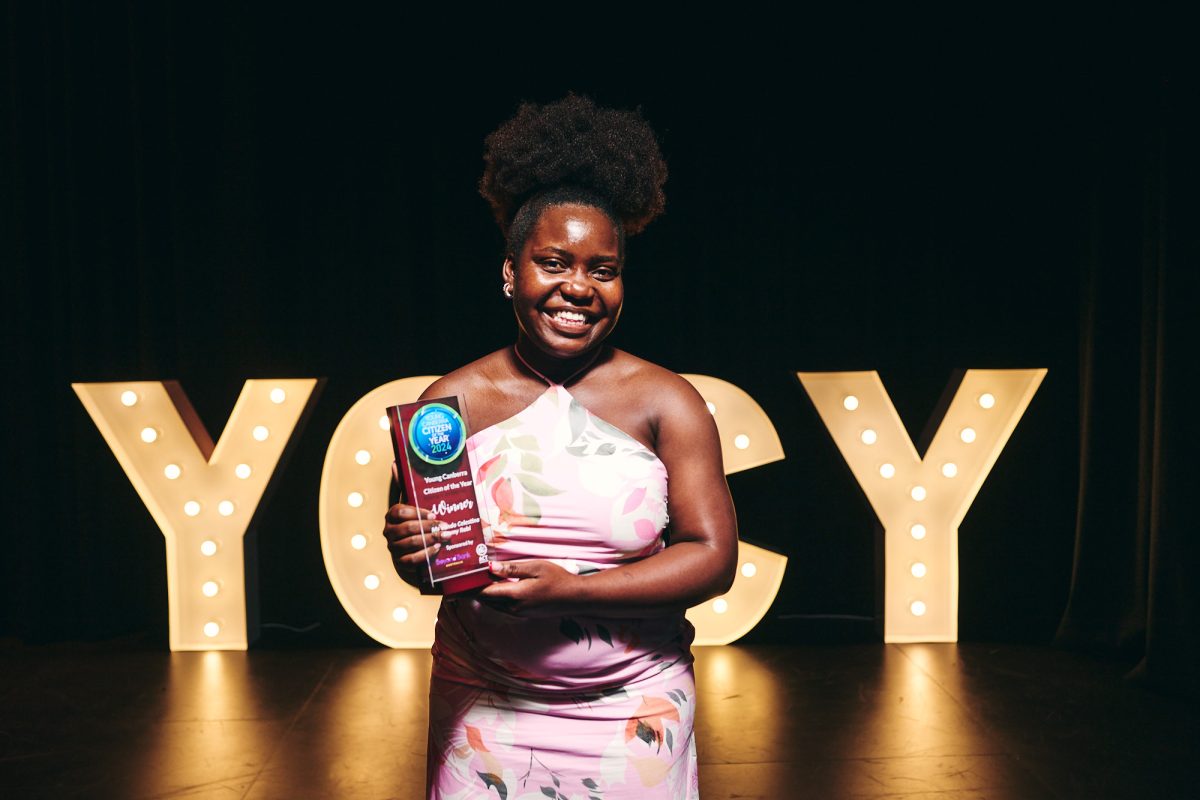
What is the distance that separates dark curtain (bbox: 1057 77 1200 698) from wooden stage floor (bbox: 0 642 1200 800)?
213mm

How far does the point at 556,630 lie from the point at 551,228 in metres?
0.46

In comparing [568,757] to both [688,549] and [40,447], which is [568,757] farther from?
[40,447]

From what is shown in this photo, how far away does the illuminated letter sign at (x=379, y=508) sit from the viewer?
3562mm

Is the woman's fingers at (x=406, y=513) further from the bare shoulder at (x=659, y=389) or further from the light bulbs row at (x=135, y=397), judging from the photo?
the light bulbs row at (x=135, y=397)

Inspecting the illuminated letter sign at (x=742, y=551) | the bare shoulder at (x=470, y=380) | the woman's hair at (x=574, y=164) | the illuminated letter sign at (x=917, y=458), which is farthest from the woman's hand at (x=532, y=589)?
the illuminated letter sign at (x=917, y=458)

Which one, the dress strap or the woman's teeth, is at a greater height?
the woman's teeth

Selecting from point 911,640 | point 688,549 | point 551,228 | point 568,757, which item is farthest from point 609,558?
point 911,640

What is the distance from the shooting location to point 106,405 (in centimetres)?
369

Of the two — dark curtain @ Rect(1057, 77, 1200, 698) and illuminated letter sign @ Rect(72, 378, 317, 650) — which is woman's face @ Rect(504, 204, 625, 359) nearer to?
illuminated letter sign @ Rect(72, 378, 317, 650)

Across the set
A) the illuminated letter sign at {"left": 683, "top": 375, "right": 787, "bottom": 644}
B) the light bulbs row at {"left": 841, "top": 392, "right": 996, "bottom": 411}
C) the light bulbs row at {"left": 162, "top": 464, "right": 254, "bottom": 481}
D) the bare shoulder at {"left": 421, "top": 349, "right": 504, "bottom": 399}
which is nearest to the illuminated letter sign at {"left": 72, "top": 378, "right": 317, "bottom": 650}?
the light bulbs row at {"left": 162, "top": 464, "right": 254, "bottom": 481}

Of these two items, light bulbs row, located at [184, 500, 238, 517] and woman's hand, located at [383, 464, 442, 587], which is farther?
light bulbs row, located at [184, 500, 238, 517]

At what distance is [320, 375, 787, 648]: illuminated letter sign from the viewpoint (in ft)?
11.7

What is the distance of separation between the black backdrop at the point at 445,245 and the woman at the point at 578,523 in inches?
107

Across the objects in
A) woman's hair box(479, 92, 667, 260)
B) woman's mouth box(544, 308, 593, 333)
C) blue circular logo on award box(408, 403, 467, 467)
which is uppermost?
woman's hair box(479, 92, 667, 260)
